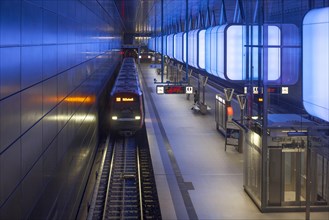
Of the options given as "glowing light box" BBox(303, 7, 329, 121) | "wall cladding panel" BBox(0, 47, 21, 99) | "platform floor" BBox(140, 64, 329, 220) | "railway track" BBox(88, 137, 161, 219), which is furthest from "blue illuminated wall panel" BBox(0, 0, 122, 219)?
"glowing light box" BBox(303, 7, 329, 121)

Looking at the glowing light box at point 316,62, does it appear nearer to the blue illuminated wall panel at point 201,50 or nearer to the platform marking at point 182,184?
the platform marking at point 182,184

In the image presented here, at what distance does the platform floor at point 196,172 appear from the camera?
11.2 metres

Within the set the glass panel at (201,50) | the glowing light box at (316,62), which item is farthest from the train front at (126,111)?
the glowing light box at (316,62)

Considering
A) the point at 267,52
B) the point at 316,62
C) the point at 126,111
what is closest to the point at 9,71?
the point at 316,62

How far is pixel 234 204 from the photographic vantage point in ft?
38.8

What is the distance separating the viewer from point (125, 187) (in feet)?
52.3

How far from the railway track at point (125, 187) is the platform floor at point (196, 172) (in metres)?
0.66

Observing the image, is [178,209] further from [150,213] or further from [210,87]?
[210,87]

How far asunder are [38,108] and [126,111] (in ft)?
48.4

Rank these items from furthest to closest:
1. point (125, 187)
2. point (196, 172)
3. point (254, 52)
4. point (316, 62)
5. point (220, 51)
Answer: point (125, 187) → point (196, 172) → point (254, 52) → point (220, 51) → point (316, 62)

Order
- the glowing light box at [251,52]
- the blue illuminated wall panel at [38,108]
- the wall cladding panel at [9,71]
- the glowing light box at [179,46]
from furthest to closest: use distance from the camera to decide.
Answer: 1. the glowing light box at [179,46]
2. the glowing light box at [251,52]
3. the blue illuminated wall panel at [38,108]
4. the wall cladding panel at [9,71]

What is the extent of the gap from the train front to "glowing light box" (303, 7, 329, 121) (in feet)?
56.6

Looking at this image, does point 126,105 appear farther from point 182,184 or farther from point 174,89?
point 182,184

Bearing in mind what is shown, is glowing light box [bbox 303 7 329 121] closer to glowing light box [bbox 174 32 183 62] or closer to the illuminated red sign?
glowing light box [bbox 174 32 183 62]
